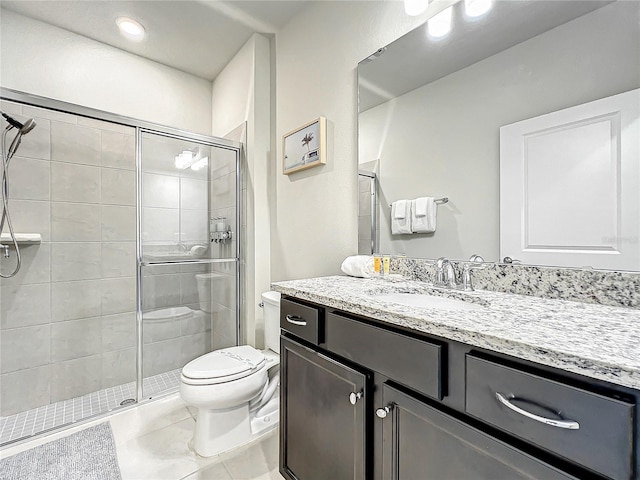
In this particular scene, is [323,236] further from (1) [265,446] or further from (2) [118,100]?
(2) [118,100]

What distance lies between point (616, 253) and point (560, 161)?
0.32m

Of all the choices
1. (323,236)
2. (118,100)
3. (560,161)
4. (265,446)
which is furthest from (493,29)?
(118,100)

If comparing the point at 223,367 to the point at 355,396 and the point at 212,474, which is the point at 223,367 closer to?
the point at 212,474

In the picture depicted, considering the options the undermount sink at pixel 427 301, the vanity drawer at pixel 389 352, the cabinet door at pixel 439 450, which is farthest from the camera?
the undermount sink at pixel 427 301

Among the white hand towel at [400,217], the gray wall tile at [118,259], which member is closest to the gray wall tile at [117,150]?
the gray wall tile at [118,259]

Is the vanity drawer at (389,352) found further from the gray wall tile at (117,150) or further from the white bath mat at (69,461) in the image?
the gray wall tile at (117,150)

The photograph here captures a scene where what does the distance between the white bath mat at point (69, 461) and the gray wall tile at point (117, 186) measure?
59.8 inches

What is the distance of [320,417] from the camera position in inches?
41.9

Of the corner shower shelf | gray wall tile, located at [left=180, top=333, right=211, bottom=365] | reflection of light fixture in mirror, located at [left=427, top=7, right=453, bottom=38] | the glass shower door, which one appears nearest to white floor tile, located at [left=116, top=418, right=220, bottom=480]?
the glass shower door

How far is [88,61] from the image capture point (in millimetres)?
2221

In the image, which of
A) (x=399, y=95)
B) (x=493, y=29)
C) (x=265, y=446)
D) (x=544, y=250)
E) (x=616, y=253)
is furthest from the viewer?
(x=265, y=446)

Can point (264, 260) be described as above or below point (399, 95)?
below

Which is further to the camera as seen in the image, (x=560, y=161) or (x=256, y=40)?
(x=256, y=40)

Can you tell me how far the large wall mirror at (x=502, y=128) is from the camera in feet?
2.94
